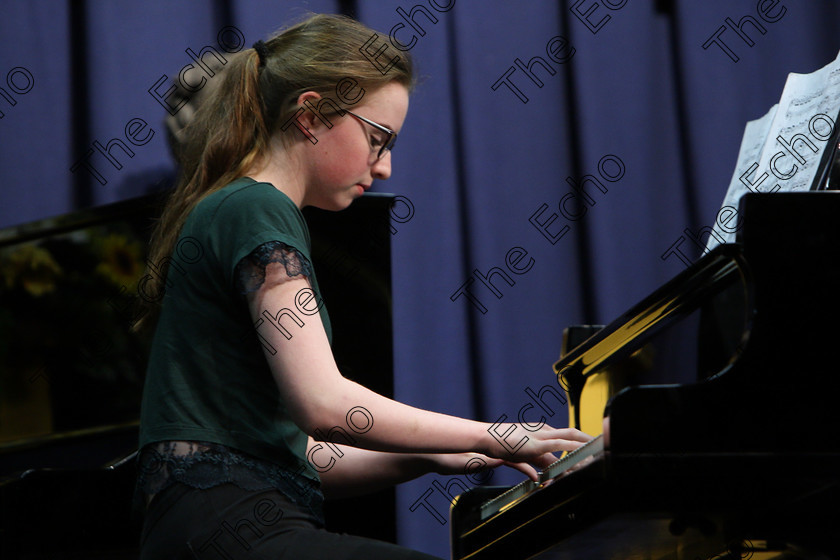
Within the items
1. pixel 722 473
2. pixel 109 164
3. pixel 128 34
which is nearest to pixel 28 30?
pixel 128 34

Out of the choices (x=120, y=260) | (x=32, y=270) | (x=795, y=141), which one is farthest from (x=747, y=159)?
(x=32, y=270)

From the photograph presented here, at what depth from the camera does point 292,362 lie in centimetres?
85

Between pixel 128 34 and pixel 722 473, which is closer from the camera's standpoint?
pixel 722 473

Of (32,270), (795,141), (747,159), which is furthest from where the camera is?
(32,270)

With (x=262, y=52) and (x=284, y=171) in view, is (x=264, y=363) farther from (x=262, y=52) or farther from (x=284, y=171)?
(x=262, y=52)

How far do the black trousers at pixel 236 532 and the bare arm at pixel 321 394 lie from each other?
→ 0.33 feet

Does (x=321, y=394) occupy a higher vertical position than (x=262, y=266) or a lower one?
lower

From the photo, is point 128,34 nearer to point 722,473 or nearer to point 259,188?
point 259,188

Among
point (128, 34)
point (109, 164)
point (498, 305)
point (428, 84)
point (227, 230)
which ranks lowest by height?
point (498, 305)

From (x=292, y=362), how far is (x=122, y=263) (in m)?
0.78

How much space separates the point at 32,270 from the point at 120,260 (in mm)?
154

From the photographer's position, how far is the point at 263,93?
109 cm

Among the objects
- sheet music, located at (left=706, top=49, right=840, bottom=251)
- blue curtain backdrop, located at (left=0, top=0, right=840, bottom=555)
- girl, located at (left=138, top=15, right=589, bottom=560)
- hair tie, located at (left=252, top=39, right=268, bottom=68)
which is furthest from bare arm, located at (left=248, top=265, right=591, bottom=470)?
blue curtain backdrop, located at (left=0, top=0, right=840, bottom=555)

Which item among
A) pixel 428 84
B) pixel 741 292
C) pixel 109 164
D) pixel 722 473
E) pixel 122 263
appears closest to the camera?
pixel 722 473
